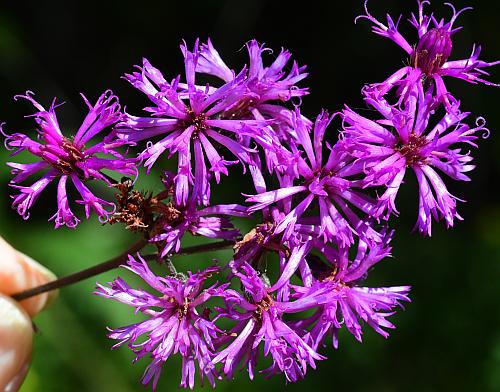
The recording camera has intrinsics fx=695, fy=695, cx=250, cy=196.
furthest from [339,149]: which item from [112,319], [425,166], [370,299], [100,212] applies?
[112,319]

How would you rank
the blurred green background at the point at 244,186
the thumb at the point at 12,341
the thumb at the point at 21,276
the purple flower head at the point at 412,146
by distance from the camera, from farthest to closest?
the blurred green background at the point at 244,186 < the thumb at the point at 21,276 < the thumb at the point at 12,341 < the purple flower head at the point at 412,146

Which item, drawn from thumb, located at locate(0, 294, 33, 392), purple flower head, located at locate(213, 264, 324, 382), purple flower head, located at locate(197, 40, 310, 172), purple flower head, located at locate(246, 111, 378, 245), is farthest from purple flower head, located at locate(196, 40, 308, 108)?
thumb, located at locate(0, 294, 33, 392)

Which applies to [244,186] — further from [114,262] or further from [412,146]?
[412,146]

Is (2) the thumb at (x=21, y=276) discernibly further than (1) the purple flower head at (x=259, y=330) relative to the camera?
Yes

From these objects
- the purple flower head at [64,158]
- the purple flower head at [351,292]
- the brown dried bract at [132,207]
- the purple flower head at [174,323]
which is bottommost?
the purple flower head at [351,292]

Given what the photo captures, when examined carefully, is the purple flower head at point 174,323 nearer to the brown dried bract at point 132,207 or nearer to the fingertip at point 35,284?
the brown dried bract at point 132,207

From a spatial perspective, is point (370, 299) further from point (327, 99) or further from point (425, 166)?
point (327, 99)

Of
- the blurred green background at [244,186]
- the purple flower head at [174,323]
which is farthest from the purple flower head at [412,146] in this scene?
the blurred green background at [244,186]

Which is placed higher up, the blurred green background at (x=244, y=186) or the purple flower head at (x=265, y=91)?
the purple flower head at (x=265, y=91)
